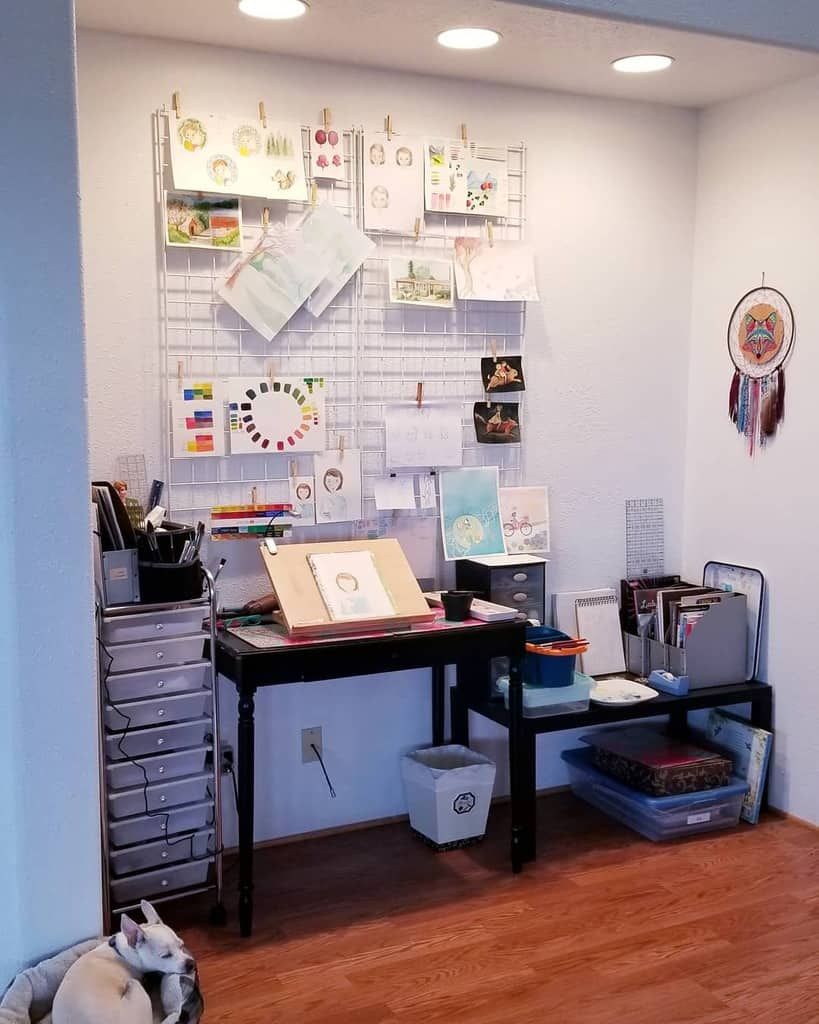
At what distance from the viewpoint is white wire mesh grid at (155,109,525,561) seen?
3055 millimetres

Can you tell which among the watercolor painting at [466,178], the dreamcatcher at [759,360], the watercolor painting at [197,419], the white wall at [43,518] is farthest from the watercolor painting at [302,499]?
the dreamcatcher at [759,360]

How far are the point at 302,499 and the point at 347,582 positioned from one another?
0.35m

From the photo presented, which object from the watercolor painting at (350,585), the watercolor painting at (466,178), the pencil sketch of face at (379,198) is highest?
the watercolor painting at (466,178)

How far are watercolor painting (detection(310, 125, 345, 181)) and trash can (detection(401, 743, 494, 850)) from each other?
176 centimetres

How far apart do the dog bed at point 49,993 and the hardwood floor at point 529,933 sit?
248mm

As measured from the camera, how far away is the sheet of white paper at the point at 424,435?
11.0 feet

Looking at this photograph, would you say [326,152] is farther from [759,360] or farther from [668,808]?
[668,808]

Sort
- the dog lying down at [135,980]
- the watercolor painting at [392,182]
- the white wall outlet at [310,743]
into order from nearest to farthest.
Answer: the dog lying down at [135,980], the watercolor painting at [392,182], the white wall outlet at [310,743]

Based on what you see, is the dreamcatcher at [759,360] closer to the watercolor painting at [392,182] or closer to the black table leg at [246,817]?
the watercolor painting at [392,182]

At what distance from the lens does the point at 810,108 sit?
3277 mm

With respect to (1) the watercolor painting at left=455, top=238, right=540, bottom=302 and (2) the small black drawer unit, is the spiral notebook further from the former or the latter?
(1) the watercolor painting at left=455, top=238, right=540, bottom=302

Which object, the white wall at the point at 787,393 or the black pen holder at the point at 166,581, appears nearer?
the black pen holder at the point at 166,581

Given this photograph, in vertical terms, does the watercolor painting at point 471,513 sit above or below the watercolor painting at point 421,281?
below

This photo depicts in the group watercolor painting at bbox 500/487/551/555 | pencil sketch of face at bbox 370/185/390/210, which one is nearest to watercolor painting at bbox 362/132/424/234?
pencil sketch of face at bbox 370/185/390/210
